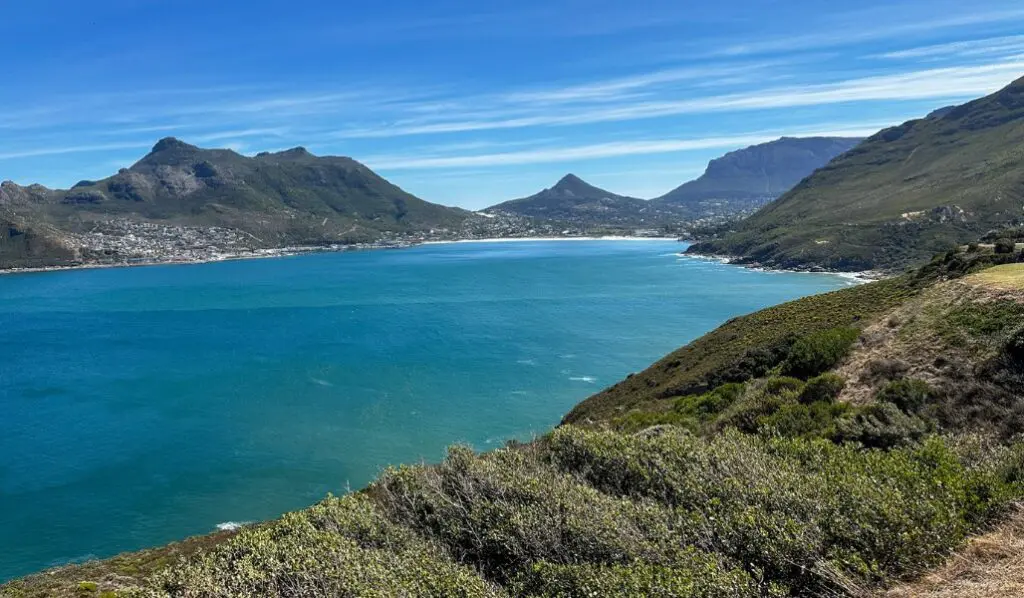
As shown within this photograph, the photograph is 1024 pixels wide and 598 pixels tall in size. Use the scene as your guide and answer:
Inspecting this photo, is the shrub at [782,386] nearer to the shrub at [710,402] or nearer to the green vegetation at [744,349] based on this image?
the shrub at [710,402]

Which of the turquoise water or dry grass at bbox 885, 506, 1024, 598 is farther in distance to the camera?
the turquoise water

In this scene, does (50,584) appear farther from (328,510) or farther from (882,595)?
(882,595)

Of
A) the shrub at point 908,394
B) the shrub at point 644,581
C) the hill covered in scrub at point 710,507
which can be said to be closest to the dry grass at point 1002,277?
the hill covered in scrub at point 710,507

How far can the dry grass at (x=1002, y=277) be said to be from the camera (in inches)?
1089

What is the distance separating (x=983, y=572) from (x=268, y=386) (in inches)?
2738

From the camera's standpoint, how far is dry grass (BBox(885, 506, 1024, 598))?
32.9 ft

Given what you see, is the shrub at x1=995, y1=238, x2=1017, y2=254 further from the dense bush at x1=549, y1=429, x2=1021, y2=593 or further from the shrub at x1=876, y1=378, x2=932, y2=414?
the dense bush at x1=549, y1=429, x2=1021, y2=593

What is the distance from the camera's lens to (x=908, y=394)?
72.8 feet

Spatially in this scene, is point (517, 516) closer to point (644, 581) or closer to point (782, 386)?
point (644, 581)

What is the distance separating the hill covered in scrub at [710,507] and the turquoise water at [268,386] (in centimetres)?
1890

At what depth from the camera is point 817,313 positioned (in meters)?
43.5

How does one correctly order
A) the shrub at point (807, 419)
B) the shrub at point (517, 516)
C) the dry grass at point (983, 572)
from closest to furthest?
the dry grass at point (983, 572), the shrub at point (517, 516), the shrub at point (807, 419)

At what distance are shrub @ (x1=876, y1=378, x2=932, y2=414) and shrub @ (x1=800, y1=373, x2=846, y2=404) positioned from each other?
106 inches

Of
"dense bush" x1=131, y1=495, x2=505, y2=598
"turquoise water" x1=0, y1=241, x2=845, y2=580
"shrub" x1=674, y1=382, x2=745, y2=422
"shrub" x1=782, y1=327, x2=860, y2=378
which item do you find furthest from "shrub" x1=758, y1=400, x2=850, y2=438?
"turquoise water" x1=0, y1=241, x2=845, y2=580
